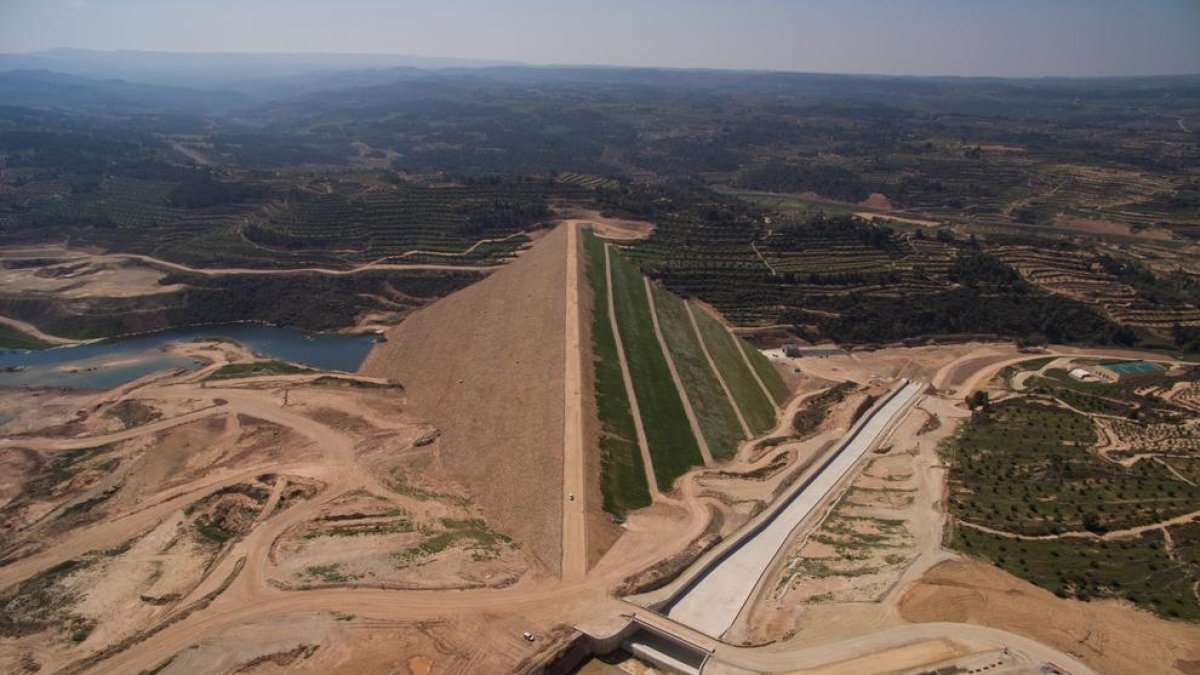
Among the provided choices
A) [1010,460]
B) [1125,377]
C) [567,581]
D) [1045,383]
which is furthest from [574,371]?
[1125,377]

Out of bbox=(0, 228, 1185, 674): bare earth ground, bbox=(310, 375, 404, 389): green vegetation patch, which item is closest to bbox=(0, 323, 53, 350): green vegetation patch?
bbox=(0, 228, 1185, 674): bare earth ground

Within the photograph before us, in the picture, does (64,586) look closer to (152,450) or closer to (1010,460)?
(152,450)

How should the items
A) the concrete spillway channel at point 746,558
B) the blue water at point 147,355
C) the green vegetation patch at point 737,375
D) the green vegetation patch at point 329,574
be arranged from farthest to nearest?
the blue water at point 147,355, the green vegetation patch at point 737,375, the green vegetation patch at point 329,574, the concrete spillway channel at point 746,558

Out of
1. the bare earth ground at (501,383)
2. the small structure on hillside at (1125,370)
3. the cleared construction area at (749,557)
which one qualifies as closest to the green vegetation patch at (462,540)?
the bare earth ground at (501,383)

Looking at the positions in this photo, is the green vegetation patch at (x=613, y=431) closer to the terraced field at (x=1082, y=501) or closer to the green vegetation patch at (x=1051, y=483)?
the terraced field at (x=1082, y=501)

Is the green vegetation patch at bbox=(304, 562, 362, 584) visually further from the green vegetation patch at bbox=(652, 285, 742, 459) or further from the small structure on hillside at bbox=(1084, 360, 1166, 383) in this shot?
the small structure on hillside at bbox=(1084, 360, 1166, 383)

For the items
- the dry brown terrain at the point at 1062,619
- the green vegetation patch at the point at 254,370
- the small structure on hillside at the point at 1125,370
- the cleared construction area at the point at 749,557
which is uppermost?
the dry brown terrain at the point at 1062,619
